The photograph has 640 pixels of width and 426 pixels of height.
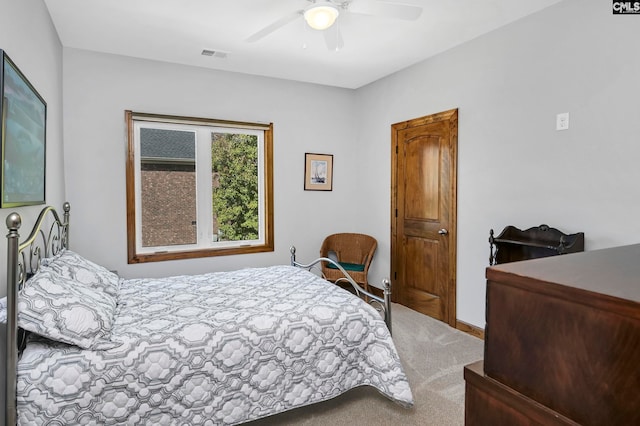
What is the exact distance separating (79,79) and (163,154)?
3.24ft

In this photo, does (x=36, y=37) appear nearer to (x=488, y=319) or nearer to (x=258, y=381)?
(x=258, y=381)

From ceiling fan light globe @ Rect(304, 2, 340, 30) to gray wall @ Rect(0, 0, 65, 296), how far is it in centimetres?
162

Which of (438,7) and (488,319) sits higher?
(438,7)

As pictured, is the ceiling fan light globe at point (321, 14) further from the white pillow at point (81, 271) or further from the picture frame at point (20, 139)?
the white pillow at point (81, 271)

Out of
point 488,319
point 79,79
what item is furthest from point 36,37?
point 488,319

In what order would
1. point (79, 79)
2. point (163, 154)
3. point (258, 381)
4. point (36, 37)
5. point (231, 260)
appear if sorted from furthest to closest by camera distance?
point (231, 260) < point (163, 154) < point (79, 79) < point (36, 37) < point (258, 381)

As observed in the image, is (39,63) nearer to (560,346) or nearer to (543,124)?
(560,346)

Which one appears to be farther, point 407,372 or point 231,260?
point 231,260

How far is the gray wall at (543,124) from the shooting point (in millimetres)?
2416

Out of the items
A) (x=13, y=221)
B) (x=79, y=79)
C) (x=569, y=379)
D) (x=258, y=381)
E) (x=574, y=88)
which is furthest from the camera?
(x=79, y=79)

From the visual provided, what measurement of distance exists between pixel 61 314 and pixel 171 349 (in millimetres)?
517

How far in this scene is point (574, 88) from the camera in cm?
266

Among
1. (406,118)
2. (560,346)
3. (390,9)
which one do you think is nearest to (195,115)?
(406,118)

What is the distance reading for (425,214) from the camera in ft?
13.1
